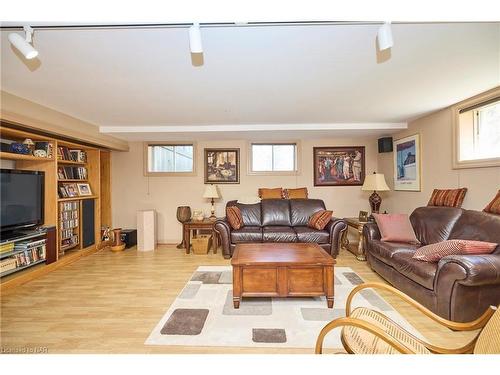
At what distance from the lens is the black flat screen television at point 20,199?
2.83 m

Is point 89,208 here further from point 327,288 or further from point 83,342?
point 327,288

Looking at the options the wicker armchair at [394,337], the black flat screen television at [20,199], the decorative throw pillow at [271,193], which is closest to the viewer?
the wicker armchair at [394,337]

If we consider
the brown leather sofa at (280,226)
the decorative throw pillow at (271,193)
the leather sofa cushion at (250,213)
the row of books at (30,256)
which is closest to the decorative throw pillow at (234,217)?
the brown leather sofa at (280,226)

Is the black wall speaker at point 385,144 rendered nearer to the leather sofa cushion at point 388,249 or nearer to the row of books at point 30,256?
the leather sofa cushion at point 388,249

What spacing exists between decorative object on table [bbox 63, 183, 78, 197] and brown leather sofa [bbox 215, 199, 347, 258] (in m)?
2.54

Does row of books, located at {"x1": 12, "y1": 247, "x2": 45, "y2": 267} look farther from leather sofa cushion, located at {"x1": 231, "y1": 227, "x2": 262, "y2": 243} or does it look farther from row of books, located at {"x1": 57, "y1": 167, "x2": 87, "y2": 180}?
leather sofa cushion, located at {"x1": 231, "y1": 227, "x2": 262, "y2": 243}

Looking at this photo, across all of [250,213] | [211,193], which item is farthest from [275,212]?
[211,193]

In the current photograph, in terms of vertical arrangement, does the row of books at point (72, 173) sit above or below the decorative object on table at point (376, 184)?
above

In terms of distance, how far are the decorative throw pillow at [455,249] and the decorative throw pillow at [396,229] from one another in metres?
0.69

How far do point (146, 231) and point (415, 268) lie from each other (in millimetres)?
4211

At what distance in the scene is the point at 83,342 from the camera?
1.79 meters

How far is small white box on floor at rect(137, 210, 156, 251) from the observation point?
447 centimetres

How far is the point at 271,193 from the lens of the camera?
482 cm

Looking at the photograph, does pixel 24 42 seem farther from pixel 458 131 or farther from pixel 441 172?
pixel 441 172
